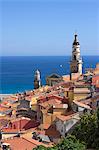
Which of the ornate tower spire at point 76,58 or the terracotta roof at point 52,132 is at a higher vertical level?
the ornate tower spire at point 76,58

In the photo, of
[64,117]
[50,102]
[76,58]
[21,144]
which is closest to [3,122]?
[50,102]

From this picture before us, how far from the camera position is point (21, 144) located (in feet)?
70.5

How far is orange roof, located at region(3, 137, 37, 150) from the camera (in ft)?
68.8

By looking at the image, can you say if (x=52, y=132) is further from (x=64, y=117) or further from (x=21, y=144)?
(x=21, y=144)

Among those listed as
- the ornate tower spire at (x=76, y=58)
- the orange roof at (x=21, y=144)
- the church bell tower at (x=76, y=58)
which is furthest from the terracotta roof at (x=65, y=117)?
the ornate tower spire at (x=76, y=58)

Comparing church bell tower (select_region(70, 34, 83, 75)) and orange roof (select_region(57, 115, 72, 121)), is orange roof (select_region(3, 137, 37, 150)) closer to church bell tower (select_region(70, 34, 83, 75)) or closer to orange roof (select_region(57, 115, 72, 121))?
orange roof (select_region(57, 115, 72, 121))

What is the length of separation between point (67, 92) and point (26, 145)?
1002 centimetres

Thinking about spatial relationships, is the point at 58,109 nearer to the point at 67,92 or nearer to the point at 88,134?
the point at 67,92

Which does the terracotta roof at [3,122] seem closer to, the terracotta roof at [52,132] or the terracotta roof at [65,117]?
the terracotta roof at [52,132]

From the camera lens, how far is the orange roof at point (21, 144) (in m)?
21.0

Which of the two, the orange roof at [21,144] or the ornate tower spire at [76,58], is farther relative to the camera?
the ornate tower spire at [76,58]

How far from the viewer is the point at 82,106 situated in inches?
996

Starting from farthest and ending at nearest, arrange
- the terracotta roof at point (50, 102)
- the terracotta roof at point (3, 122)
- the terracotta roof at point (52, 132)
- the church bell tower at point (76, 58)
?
the church bell tower at point (76, 58) → the terracotta roof at point (3, 122) → the terracotta roof at point (50, 102) → the terracotta roof at point (52, 132)

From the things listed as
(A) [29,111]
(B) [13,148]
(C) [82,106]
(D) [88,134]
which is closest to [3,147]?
(B) [13,148]
